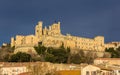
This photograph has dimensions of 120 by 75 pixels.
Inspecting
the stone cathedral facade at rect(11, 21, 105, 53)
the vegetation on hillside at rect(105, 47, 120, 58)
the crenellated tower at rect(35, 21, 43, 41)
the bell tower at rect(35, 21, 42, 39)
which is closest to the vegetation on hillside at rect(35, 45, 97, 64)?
the stone cathedral facade at rect(11, 21, 105, 53)

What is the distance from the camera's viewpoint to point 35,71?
151 ft

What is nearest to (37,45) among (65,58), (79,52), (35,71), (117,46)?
(79,52)

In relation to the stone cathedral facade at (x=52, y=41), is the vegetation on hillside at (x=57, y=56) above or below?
below

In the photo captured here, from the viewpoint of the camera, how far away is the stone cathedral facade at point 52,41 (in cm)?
10244

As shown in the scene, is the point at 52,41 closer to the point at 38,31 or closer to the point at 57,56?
the point at 38,31

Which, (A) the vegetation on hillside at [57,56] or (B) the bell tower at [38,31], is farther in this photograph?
(B) the bell tower at [38,31]

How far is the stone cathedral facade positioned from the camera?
102 m

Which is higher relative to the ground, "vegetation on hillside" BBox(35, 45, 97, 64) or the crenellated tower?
the crenellated tower

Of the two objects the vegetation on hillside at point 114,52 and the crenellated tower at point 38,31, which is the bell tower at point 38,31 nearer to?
the crenellated tower at point 38,31

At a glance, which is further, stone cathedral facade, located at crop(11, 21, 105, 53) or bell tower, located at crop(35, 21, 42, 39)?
bell tower, located at crop(35, 21, 42, 39)

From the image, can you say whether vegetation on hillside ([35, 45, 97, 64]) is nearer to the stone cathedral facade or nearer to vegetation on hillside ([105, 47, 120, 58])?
the stone cathedral facade

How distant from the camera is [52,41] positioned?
10306 centimetres

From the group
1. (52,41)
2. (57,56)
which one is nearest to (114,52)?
(52,41)

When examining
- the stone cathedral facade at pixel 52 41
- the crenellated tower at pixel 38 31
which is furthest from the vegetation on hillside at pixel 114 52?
the crenellated tower at pixel 38 31
